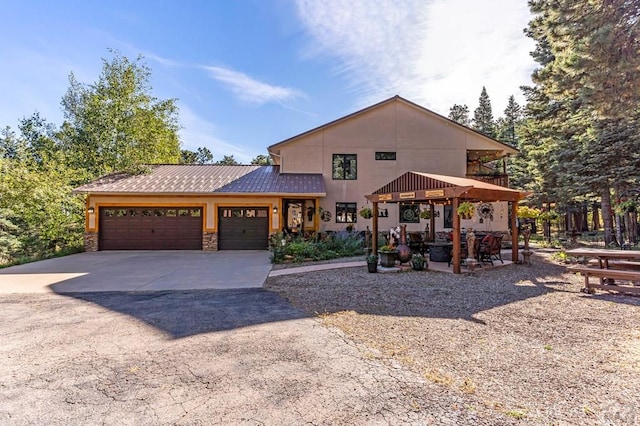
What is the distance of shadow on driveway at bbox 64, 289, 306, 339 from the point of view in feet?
15.8

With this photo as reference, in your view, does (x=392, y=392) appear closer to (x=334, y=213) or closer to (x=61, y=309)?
(x=61, y=309)

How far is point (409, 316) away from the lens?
204 inches

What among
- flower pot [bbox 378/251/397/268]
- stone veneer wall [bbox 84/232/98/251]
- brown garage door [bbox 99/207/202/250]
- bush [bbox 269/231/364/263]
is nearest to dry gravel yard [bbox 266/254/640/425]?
flower pot [bbox 378/251/397/268]

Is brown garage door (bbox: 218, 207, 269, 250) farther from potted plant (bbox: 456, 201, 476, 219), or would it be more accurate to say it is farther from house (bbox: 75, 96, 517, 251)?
potted plant (bbox: 456, 201, 476, 219)

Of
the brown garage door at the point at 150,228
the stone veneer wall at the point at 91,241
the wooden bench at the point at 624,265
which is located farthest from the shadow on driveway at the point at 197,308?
the stone veneer wall at the point at 91,241

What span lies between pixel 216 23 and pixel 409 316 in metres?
13.9

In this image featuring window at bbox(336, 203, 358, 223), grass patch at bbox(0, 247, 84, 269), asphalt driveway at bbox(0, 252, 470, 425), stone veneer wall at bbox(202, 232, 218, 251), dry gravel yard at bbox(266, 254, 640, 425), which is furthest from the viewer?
window at bbox(336, 203, 358, 223)

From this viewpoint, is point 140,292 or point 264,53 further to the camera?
point 264,53

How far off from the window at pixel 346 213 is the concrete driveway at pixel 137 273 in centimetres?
540

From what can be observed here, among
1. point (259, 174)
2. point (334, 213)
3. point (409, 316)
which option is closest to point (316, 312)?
point (409, 316)

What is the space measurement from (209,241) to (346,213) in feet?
23.0

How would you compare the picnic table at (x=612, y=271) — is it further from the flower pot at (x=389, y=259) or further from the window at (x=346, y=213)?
the window at (x=346, y=213)

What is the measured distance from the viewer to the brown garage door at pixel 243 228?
1529 cm

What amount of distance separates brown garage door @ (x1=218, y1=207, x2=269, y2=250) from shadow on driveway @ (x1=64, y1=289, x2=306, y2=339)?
822 centimetres
